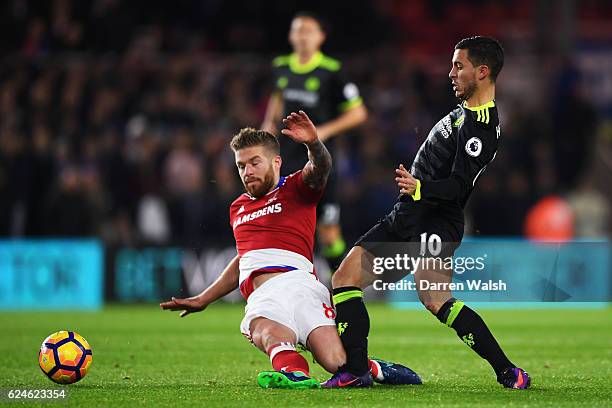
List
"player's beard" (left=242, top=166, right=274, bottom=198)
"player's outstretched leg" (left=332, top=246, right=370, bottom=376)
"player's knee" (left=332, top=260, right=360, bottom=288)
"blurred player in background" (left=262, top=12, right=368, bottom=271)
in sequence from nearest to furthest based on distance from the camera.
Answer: "player's outstretched leg" (left=332, top=246, right=370, bottom=376)
"player's knee" (left=332, top=260, right=360, bottom=288)
"player's beard" (left=242, top=166, right=274, bottom=198)
"blurred player in background" (left=262, top=12, right=368, bottom=271)

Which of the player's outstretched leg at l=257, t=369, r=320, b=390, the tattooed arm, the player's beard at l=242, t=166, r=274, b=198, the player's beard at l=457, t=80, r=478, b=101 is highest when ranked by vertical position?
the player's beard at l=457, t=80, r=478, b=101

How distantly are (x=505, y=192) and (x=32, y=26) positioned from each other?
247 inches

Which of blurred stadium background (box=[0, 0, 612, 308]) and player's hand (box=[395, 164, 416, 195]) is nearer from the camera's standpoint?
player's hand (box=[395, 164, 416, 195])

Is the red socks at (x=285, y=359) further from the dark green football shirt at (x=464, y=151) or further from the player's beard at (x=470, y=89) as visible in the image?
the player's beard at (x=470, y=89)

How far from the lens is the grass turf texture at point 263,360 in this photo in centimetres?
548

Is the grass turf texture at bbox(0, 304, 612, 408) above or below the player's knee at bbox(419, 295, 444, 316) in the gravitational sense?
below

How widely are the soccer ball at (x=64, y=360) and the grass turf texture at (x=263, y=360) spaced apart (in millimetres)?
75

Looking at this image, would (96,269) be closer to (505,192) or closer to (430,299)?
(505,192)

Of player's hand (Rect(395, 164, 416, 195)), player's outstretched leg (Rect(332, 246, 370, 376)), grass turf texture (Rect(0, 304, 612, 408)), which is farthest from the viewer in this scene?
player's outstretched leg (Rect(332, 246, 370, 376))

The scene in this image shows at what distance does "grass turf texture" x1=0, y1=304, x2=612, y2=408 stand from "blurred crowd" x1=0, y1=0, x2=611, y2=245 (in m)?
1.74

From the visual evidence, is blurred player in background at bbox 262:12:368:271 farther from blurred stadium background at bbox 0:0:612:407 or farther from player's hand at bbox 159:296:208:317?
player's hand at bbox 159:296:208:317

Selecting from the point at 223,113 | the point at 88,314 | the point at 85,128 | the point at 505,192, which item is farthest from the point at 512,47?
the point at 88,314

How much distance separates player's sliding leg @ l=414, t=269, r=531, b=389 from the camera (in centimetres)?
A: 578

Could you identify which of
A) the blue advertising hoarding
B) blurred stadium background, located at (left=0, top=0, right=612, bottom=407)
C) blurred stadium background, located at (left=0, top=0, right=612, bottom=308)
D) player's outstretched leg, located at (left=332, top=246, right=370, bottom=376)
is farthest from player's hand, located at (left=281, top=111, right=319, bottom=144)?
the blue advertising hoarding
